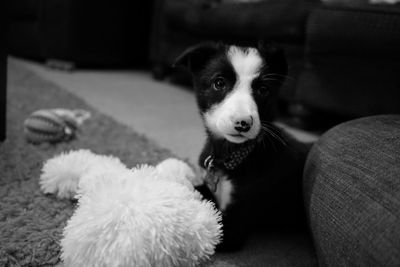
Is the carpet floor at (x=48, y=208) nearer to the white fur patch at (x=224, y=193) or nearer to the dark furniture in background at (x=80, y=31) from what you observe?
the white fur patch at (x=224, y=193)

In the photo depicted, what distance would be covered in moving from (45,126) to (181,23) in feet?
6.83

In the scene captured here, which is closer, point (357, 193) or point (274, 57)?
point (357, 193)

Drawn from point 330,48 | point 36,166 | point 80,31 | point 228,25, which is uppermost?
point 330,48

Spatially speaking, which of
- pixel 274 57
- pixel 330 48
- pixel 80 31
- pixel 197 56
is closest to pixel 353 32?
pixel 330 48

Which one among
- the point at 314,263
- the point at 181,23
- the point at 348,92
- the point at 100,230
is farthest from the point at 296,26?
the point at 100,230

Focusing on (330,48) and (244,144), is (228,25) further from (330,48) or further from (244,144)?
(244,144)

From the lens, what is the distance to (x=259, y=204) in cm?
107

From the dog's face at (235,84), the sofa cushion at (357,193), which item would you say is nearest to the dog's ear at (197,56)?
the dog's face at (235,84)

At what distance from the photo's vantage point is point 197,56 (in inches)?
46.7

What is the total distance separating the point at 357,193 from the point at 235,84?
424mm

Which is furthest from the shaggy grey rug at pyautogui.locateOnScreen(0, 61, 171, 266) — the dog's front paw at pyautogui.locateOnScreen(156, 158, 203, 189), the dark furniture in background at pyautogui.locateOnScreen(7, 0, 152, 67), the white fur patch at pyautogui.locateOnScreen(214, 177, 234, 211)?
the dark furniture in background at pyautogui.locateOnScreen(7, 0, 152, 67)

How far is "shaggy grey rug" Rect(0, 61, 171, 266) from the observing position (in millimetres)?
872

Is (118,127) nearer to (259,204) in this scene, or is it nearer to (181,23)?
(259,204)

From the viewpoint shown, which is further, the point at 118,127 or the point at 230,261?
the point at 118,127
